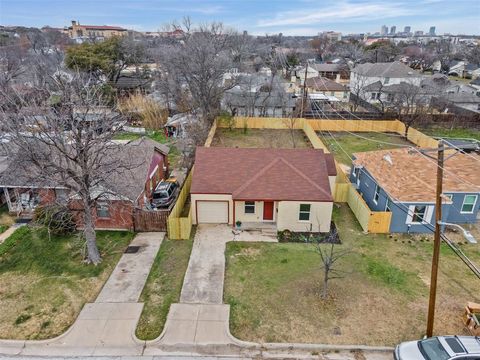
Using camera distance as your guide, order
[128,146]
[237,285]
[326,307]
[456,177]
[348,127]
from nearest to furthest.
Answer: [326,307]
[237,285]
[456,177]
[128,146]
[348,127]

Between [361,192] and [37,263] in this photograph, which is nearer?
[37,263]

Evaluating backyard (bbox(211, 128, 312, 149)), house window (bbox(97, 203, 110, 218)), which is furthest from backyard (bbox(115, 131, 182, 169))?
house window (bbox(97, 203, 110, 218))

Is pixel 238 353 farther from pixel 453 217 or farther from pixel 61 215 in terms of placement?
pixel 453 217

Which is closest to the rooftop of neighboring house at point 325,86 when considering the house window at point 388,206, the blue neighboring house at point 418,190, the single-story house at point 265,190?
the blue neighboring house at point 418,190

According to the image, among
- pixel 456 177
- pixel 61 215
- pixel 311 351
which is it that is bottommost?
pixel 311 351

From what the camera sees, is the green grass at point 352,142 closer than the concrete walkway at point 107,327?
No

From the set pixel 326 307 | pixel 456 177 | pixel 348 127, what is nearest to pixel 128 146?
pixel 326 307

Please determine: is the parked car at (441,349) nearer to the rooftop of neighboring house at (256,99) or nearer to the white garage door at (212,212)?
the white garage door at (212,212)
